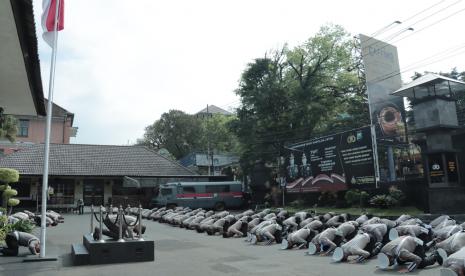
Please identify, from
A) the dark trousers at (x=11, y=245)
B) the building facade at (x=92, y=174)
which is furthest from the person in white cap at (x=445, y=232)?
the building facade at (x=92, y=174)

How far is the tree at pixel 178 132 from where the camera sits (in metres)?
65.2

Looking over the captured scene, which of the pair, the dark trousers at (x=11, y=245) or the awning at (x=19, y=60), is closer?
the awning at (x=19, y=60)

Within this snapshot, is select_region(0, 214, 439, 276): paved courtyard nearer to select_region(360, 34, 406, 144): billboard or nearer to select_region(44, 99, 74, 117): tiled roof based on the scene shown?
select_region(360, 34, 406, 144): billboard

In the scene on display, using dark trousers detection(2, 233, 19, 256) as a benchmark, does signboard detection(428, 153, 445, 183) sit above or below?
above

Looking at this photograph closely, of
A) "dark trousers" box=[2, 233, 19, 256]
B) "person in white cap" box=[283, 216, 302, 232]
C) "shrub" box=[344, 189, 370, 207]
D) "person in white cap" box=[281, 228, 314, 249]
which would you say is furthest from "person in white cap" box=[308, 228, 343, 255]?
"shrub" box=[344, 189, 370, 207]

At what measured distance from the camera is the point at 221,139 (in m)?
62.1

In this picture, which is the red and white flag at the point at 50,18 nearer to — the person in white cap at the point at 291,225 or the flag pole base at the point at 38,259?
the flag pole base at the point at 38,259

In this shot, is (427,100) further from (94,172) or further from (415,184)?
(94,172)

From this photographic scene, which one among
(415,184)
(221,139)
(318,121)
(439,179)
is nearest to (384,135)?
(415,184)

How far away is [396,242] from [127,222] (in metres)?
6.97

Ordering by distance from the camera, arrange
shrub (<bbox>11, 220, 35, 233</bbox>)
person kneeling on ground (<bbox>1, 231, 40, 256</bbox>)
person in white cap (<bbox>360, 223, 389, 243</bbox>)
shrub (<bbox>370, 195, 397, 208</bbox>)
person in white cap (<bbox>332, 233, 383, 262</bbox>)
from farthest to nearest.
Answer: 1. shrub (<bbox>370, 195, 397, 208</bbox>)
2. shrub (<bbox>11, 220, 35, 233</bbox>)
3. person in white cap (<bbox>360, 223, 389, 243</bbox>)
4. person kneeling on ground (<bbox>1, 231, 40, 256</bbox>)
5. person in white cap (<bbox>332, 233, 383, 262</bbox>)

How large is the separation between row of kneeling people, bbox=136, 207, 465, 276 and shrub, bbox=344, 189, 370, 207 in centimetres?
470

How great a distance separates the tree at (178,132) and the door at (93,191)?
2661cm

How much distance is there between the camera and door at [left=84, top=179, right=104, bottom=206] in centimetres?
3906
